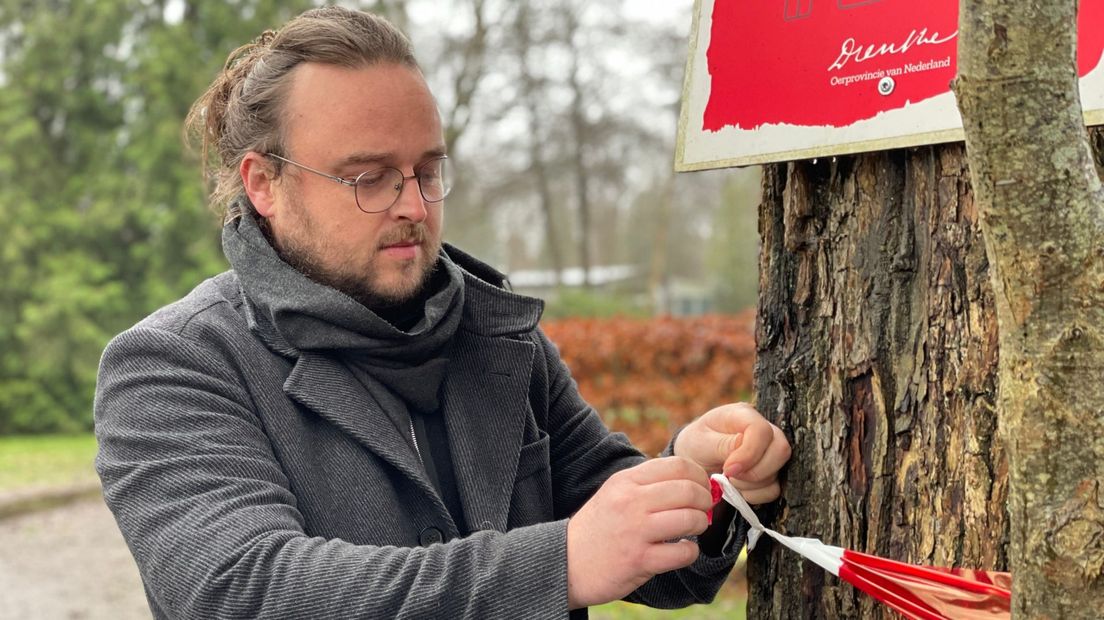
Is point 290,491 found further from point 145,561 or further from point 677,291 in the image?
point 677,291

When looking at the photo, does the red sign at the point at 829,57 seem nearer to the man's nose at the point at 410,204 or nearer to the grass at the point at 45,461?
the man's nose at the point at 410,204

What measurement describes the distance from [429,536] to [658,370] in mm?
5430

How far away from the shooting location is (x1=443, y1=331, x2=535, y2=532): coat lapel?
6.73ft

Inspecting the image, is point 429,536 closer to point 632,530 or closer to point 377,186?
point 632,530

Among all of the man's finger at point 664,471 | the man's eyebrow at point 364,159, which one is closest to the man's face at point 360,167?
the man's eyebrow at point 364,159

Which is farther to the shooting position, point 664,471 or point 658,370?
point 658,370

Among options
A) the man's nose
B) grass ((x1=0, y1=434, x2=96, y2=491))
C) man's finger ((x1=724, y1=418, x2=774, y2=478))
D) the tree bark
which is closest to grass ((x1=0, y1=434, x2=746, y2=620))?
grass ((x1=0, y1=434, x2=96, y2=491))

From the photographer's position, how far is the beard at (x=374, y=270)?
2070 millimetres

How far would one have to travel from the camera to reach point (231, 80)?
7.82 feet

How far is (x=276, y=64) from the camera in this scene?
2170mm

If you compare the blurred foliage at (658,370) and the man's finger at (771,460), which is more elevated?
the man's finger at (771,460)

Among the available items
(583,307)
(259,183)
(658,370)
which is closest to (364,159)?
(259,183)

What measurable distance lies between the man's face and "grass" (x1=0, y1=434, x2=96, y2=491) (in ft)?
30.7

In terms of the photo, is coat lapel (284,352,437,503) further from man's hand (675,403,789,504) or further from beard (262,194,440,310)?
man's hand (675,403,789,504)
